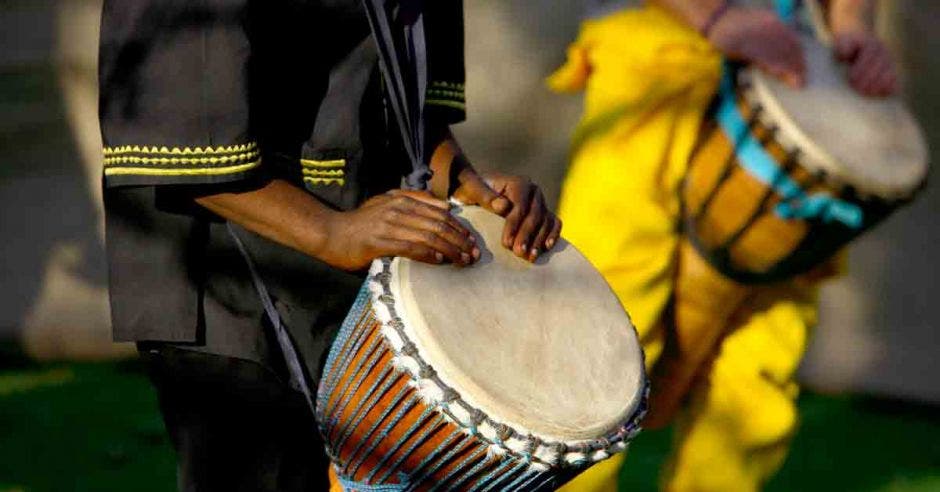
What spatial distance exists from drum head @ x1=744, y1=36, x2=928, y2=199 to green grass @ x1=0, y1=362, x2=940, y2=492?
3.69 feet

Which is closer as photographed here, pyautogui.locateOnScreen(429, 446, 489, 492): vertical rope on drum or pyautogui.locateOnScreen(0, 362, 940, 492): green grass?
pyautogui.locateOnScreen(429, 446, 489, 492): vertical rope on drum

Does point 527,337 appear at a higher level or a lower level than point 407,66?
lower

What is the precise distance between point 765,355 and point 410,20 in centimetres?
145

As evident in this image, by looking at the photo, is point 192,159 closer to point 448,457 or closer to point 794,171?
point 448,457

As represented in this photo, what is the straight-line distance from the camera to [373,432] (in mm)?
2180

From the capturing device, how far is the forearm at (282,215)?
2.08 meters

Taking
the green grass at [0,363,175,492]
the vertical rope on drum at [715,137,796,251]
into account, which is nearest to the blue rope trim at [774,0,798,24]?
the vertical rope on drum at [715,137,796,251]

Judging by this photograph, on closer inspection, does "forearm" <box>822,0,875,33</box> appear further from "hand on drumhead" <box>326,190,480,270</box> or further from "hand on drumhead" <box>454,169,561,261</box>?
"hand on drumhead" <box>326,190,480,270</box>

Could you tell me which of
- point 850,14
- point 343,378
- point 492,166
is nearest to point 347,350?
point 343,378

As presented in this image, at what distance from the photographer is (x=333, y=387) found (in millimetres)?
2219

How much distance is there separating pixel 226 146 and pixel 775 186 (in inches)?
58.4

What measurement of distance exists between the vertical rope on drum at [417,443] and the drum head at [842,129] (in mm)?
1282

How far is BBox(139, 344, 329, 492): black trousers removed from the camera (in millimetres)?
2236

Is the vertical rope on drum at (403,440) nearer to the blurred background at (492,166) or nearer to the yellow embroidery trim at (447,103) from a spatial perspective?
the yellow embroidery trim at (447,103)
